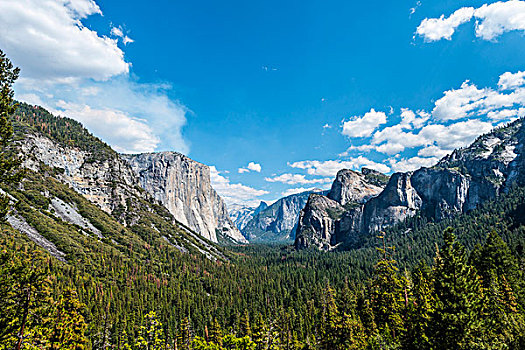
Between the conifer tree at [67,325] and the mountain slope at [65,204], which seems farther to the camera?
the mountain slope at [65,204]

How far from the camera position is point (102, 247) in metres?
128

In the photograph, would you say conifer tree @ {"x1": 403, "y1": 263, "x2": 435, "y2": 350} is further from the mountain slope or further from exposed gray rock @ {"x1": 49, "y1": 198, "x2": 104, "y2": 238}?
exposed gray rock @ {"x1": 49, "y1": 198, "x2": 104, "y2": 238}

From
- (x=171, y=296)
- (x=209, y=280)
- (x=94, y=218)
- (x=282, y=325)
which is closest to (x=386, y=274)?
(x=282, y=325)

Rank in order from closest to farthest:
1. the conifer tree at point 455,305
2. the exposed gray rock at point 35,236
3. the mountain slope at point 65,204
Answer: the conifer tree at point 455,305
the exposed gray rock at point 35,236
the mountain slope at point 65,204

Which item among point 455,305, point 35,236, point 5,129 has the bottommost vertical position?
point 455,305

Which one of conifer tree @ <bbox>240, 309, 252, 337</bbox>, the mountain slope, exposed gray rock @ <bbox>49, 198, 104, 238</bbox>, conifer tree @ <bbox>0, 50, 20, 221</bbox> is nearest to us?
conifer tree @ <bbox>0, 50, 20, 221</bbox>

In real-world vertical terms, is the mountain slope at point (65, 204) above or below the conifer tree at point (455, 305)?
above

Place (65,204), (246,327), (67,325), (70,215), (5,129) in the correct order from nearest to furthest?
(5,129) → (67,325) → (246,327) → (70,215) → (65,204)

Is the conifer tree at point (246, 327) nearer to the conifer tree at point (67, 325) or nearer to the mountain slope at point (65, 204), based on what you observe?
the conifer tree at point (67, 325)

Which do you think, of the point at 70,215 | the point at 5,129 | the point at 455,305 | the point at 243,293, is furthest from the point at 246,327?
the point at 70,215

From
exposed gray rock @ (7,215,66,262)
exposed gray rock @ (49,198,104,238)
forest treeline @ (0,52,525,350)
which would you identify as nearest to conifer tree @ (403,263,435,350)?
forest treeline @ (0,52,525,350)

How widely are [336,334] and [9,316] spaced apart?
32.4 metres

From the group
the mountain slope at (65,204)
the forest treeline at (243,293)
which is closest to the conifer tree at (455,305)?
the forest treeline at (243,293)

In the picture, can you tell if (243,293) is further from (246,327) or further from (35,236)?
(35,236)
